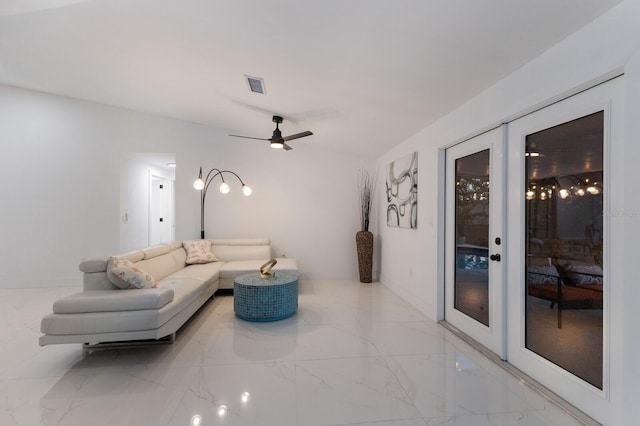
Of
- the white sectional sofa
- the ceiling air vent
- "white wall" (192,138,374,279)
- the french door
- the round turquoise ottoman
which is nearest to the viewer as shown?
the french door

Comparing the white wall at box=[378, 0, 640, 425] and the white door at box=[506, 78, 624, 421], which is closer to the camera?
the white wall at box=[378, 0, 640, 425]

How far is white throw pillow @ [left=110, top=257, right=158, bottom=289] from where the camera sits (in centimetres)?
279

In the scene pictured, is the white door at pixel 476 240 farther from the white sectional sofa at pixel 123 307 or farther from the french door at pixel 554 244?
the white sectional sofa at pixel 123 307

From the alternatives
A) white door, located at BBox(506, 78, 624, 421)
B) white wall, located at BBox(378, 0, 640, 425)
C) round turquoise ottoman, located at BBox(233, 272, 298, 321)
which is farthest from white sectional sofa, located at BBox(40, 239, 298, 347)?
white wall, located at BBox(378, 0, 640, 425)

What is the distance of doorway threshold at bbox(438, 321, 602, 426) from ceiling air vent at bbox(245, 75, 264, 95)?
3.50m

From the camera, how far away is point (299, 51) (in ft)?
8.25

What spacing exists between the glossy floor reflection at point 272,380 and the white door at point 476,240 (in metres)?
0.28

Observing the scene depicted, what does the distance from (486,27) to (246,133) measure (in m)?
4.55

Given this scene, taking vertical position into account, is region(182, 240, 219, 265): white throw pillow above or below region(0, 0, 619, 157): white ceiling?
below

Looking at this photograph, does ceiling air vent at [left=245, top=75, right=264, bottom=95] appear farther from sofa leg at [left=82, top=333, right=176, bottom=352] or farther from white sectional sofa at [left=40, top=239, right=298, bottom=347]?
sofa leg at [left=82, top=333, right=176, bottom=352]

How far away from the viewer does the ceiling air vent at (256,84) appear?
326 centimetres

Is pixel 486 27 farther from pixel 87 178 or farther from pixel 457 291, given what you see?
pixel 87 178

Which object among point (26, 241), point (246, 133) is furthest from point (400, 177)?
point (26, 241)

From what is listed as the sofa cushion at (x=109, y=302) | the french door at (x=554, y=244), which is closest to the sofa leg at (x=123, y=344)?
the sofa cushion at (x=109, y=302)
